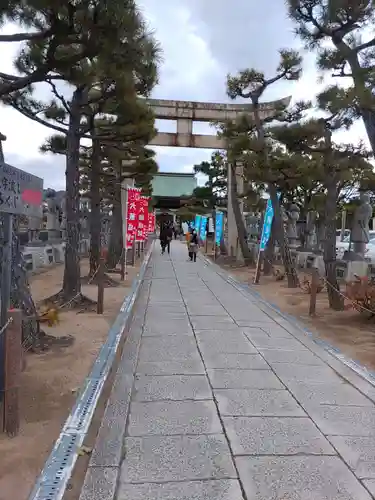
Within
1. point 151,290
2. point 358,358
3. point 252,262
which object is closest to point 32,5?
point 358,358

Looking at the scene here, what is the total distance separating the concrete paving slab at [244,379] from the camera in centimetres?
490

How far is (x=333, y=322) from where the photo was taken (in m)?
8.47

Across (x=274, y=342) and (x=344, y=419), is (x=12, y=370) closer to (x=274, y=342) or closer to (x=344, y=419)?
(x=344, y=419)

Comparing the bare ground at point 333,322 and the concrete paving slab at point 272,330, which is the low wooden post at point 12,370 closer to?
the bare ground at point 333,322

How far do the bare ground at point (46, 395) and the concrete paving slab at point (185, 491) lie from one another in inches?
22.1

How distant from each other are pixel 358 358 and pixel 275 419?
2551 millimetres

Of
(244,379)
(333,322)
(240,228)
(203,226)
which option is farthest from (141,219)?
(203,226)

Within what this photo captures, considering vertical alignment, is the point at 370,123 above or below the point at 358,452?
above

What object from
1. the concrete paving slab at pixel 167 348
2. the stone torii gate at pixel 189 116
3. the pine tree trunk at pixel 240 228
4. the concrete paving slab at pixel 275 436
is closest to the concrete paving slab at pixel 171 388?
the concrete paving slab at pixel 275 436

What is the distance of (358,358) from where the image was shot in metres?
6.19

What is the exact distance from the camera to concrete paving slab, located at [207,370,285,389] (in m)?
4.90

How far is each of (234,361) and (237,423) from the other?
1.87 meters

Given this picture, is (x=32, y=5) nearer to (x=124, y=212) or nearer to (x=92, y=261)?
(x=92, y=261)

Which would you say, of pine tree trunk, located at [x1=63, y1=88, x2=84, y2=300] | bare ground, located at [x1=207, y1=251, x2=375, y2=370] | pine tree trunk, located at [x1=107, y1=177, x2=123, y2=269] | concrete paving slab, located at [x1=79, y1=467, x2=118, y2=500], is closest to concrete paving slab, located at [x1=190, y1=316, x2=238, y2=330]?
bare ground, located at [x1=207, y1=251, x2=375, y2=370]
